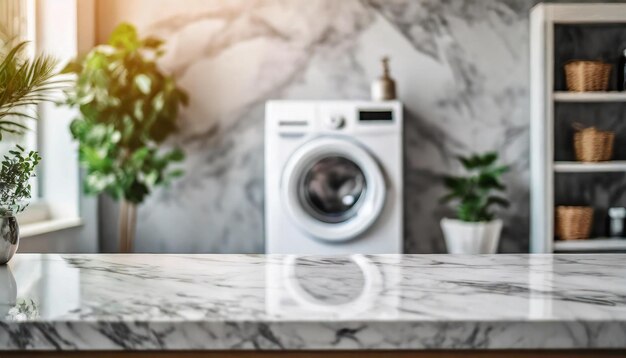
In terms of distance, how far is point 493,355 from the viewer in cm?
89

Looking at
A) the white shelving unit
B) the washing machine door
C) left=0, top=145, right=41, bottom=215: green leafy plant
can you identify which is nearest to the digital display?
the washing machine door

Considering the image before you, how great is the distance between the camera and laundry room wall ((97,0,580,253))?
407cm

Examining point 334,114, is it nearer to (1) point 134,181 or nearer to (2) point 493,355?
(1) point 134,181

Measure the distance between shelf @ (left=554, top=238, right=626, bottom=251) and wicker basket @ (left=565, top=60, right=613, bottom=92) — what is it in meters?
0.83

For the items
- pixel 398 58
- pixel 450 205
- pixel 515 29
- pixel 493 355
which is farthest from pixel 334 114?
pixel 493 355

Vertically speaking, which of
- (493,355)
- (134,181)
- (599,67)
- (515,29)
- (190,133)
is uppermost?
(515,29)

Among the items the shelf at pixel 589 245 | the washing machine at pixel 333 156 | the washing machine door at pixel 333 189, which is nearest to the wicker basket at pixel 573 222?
the shelf at pixel 589 245

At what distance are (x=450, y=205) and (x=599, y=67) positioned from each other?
1.10 metres

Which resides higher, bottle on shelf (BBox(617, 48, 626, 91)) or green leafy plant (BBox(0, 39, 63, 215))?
bottle on shelf (BBox(617, 48, 626, 91))

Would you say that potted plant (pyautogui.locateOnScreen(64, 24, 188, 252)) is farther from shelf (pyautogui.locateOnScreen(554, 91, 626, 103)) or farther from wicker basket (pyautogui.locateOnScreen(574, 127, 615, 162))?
wicker basket (pyautogui.locateOnScreen(574, 127, 615, 162))

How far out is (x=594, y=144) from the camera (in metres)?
3.87

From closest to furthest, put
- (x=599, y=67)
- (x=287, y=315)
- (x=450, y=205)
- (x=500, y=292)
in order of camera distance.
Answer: (x=287, y=315), (x=500, y=292), (x=599, y=67), (x=450, y=205)

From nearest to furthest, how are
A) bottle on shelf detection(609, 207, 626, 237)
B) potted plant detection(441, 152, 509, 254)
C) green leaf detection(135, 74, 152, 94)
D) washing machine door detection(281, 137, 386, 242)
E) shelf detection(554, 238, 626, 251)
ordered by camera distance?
green leaf detection(135, 74, 152, 94)
washing machine door detection(281, 137, 386, 242)
potted plant detection(441, 152, 509, 254)
shelf detection(554, 238, 626, 251)
bottle on shelf detection(609, 207, 626, 237)

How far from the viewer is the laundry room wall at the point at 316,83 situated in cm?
407
